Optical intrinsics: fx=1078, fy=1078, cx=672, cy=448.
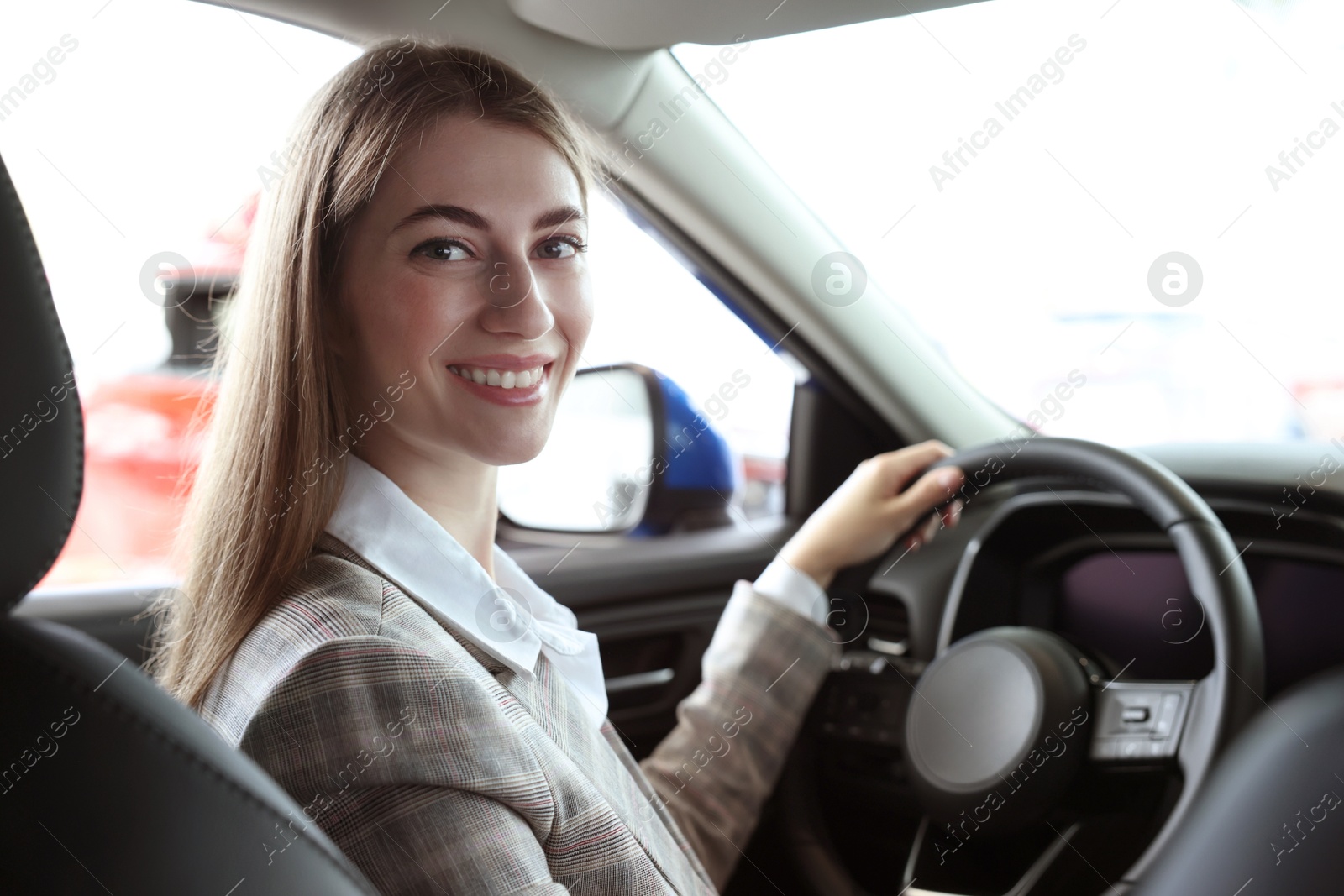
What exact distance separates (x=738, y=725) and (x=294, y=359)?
832mm

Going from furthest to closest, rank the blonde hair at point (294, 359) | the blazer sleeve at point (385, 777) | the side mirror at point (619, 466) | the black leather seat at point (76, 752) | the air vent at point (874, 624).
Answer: the side mirror at point (619, 466), the air vent at point (874, 624), the blonde hair at point (294, 359), the blazer sleeve at point (385, 777), the black leather seat at point (76, 752)

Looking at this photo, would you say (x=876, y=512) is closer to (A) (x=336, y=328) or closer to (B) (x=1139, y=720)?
(B) (x=1139, y=720)

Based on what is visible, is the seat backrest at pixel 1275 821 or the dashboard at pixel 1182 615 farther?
the dashboard at pixel 1182 615

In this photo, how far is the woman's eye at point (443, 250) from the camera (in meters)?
1.14

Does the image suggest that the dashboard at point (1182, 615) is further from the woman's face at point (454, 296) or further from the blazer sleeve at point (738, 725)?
the woman's face at point (454, 296)

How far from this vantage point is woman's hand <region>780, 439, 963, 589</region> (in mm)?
1542

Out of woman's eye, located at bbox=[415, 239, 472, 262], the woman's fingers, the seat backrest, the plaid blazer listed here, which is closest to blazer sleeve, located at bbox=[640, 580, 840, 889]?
the woman's fingers

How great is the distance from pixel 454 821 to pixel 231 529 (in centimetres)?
41

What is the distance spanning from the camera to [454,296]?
114 centimetres

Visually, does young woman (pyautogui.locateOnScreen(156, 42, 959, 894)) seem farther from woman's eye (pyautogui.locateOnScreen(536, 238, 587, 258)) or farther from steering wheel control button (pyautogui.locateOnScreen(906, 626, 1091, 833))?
steering wheel control button (pyautogui.locateOnScreen(906, 626, 1091, 833))

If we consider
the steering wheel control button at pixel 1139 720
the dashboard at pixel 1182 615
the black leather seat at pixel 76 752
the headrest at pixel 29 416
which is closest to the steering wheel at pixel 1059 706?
the steering wheel control button at pixel 1139 720

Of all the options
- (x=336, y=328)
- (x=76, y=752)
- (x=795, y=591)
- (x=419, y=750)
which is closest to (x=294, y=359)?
(x=336, y=328)

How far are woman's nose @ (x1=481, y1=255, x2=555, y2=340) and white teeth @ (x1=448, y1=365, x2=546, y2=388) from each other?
43 millimetres

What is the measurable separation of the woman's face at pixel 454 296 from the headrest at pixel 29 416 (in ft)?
1.62
